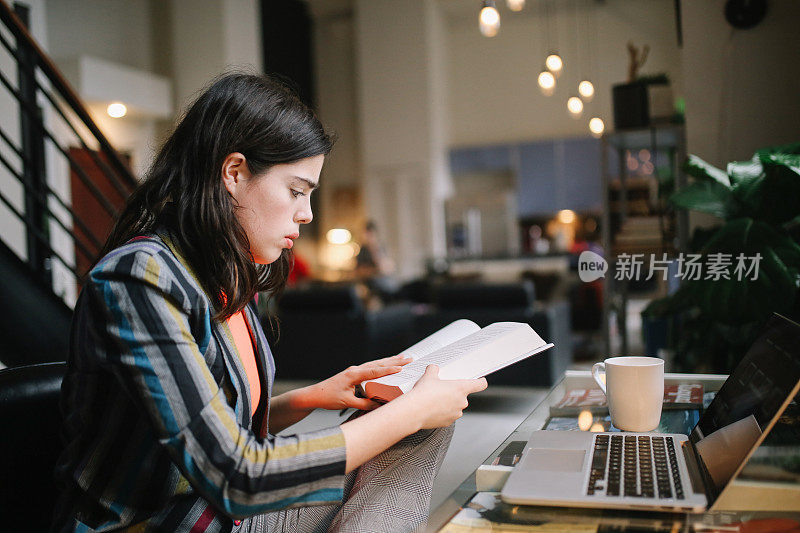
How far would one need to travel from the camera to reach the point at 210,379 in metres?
0.84

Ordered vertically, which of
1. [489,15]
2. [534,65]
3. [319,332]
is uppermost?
[534,65]

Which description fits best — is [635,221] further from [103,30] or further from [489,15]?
[103,30]

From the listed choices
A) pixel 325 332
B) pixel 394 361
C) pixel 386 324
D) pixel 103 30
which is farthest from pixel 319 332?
pixel 103 30

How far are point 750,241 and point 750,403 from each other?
47.3 inches

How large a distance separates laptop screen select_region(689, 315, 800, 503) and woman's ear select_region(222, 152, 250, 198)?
2.38ft

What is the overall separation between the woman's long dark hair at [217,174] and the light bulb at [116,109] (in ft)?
19.0

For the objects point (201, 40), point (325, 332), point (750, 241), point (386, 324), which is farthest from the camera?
point (201, 40)

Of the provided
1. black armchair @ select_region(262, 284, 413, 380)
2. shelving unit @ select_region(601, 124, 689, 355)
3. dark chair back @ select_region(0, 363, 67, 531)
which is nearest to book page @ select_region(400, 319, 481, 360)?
dark chair back @ select_region(0, 363, 67, 531)

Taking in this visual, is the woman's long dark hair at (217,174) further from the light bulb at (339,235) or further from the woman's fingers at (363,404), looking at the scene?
the light bulb at (339,235)

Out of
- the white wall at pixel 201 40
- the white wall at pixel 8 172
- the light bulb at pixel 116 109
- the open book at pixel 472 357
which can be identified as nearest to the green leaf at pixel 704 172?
the open book at pixel 472 357

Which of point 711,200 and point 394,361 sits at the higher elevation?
point 711,200

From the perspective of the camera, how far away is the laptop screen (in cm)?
80

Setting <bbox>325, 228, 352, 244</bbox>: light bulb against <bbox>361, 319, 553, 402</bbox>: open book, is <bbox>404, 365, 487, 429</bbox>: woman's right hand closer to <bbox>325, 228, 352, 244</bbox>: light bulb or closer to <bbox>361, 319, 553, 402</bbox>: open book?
<bbox>361, 319, 553, 402</bbox>: open book

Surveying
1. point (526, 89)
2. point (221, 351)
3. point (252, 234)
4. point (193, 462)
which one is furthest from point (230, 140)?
point (526, 89)
